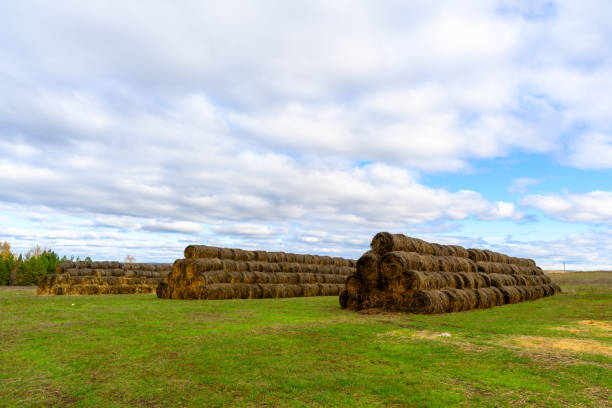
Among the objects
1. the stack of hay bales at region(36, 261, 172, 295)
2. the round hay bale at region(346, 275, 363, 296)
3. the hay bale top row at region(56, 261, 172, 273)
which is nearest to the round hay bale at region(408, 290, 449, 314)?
the round hay bale at region(346, 275, 363, 296)

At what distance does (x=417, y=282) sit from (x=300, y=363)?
9.41 metres

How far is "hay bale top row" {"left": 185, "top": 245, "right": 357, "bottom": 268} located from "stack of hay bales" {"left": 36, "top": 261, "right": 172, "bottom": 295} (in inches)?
227

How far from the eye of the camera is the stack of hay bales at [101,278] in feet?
88.7

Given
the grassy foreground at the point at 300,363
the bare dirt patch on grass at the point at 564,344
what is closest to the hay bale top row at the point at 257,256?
the grassy foreground at the point at 300,363

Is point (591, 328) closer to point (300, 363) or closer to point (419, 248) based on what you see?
point (419, 248)

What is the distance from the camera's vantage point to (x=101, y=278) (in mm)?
29688

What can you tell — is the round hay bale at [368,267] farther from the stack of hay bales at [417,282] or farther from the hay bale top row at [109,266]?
the hay bale top row at [109,266]

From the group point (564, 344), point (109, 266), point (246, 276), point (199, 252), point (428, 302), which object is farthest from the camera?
point (109, 266)

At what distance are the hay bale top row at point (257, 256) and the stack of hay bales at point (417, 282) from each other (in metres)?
11.5

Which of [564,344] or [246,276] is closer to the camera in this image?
[564,344]

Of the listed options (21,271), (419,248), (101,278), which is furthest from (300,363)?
(21,271)

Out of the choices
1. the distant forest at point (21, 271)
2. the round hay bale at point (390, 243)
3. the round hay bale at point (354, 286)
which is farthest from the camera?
the distant forest at point (21, 271)

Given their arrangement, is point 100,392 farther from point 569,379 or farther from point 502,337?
point 502,337

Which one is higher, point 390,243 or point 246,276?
point 390,243
